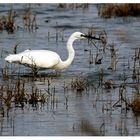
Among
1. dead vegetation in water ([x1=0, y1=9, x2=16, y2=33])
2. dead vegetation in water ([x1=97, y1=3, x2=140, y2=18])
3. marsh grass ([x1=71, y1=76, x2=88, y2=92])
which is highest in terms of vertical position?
dead vegetation in water ([x1=97, y1=3, x2=140, y2=18])

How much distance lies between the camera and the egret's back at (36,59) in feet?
34.5

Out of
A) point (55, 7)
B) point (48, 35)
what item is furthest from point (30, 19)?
point (55, 7)

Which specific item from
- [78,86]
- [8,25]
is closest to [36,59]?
[78,86]

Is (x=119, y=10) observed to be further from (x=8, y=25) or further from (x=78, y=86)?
(x=78, y=86)

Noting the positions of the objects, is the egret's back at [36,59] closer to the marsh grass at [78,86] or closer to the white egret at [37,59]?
the white egret at [37,59]

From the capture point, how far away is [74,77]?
412 inches

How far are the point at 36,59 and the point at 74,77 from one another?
0.70 m

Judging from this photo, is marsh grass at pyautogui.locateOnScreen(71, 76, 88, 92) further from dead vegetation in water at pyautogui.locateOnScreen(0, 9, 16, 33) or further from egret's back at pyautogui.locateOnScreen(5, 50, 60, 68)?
dead vegetation in water at pyautogui.locateOnScreen(0, 9, 16, 33)

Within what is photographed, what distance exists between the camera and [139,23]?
628 inches

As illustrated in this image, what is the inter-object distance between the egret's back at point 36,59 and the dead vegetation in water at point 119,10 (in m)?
6.37

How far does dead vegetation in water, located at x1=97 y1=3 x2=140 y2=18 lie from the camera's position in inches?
668

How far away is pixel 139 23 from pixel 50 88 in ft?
23.0

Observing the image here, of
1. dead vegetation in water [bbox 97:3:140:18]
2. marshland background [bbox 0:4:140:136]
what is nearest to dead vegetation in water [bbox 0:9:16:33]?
marshland background [bbox 0:4:140:136]

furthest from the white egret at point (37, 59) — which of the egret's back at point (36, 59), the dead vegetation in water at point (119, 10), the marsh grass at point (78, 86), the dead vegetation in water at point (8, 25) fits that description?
the dead vegetation in water at point (119, 10)
